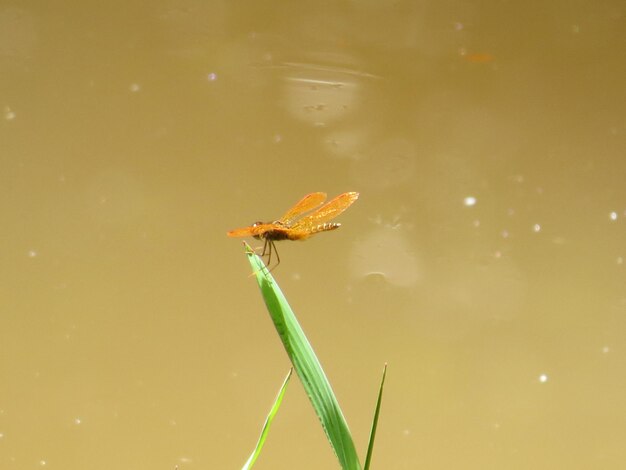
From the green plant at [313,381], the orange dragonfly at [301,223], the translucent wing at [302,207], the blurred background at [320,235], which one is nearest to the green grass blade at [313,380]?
the green plant at [313,381]

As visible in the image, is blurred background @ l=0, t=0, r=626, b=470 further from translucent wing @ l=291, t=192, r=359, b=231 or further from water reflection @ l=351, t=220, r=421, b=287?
translucent wing @ l=291, t=192, r=359, b=231

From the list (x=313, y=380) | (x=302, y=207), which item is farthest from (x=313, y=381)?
(x=302, y=207)

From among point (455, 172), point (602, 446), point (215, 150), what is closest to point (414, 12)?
point (455, 172)

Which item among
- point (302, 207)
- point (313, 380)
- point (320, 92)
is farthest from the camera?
point (320, 92)

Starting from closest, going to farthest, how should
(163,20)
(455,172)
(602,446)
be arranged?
(163,20) → (455,172) → (602,446)

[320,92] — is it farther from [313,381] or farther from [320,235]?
[313,381]

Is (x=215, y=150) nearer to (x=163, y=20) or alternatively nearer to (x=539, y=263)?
(x=163, y=20)
